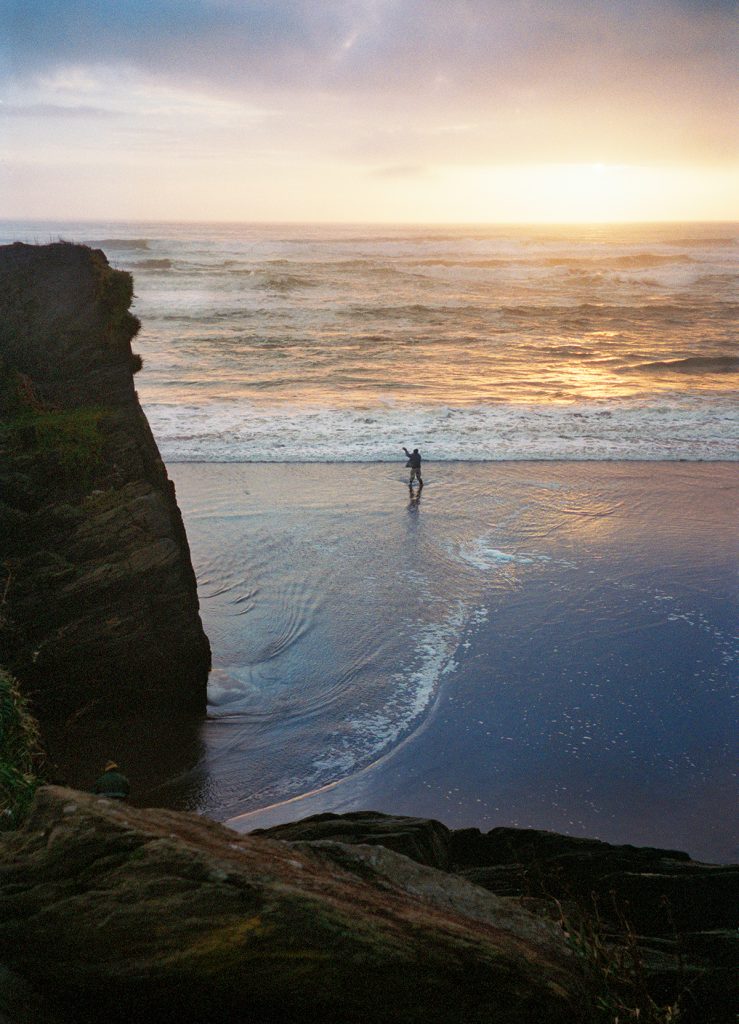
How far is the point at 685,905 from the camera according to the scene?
7.42 meters

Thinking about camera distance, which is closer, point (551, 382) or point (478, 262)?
point (551, 382)

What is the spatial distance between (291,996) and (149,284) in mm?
75867

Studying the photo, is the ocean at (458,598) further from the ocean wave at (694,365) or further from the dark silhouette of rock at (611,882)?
the dark silhouette of rock at (611,882)

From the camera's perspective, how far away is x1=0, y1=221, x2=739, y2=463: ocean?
89.7 feet

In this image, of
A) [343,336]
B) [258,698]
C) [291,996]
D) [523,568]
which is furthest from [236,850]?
[343,336]

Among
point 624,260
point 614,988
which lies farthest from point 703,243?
point 614,988

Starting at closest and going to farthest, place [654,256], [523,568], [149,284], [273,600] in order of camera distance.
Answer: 1. [273,600]
2. [523,568]
3. [149,284]
4. [654,256]

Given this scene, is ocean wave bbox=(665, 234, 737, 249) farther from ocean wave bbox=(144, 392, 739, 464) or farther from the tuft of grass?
the tuft of grass

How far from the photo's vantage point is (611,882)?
25.2ft

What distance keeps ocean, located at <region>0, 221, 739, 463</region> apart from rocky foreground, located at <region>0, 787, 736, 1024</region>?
19711mm

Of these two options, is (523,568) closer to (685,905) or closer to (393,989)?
(685,905)

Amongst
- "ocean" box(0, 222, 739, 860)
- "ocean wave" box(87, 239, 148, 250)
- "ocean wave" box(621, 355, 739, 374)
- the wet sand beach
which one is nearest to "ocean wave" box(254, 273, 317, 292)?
"ocean" box(0, 222, 739, 860)

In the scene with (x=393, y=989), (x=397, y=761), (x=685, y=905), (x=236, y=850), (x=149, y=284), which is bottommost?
(x=397, y=761)

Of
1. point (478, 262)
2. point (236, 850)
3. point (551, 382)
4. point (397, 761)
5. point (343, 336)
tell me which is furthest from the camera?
point (478, 262)
